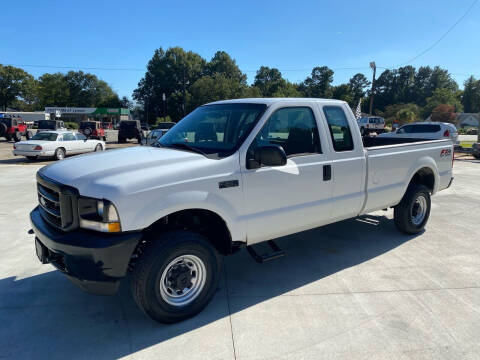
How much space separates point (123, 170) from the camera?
3.00 m

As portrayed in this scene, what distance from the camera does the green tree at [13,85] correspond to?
299 feet

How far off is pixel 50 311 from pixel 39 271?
1.09 m

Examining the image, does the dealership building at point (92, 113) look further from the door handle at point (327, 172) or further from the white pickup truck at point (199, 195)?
the door handle at point (327, 172)

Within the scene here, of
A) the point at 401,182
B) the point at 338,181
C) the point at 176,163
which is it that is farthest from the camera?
the point at 401,182

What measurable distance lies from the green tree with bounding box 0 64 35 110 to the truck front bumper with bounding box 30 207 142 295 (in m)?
109

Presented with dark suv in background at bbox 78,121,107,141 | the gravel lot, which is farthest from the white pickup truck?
dark suv in background at bbox 78,121,107,141

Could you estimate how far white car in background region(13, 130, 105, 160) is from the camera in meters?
15.5

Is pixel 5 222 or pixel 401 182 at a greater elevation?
pixel 401 182

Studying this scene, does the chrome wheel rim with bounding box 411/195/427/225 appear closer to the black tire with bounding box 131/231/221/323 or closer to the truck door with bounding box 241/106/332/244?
the truck door with bounding box 241/106/332/244

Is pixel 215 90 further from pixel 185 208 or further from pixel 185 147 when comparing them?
pixel 185 208

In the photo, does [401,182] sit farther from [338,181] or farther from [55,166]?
[55,166]

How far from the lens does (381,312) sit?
338 centimetres

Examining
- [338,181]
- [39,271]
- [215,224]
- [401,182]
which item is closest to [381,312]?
[338,181]

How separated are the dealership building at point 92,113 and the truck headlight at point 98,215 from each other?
84.8 m
